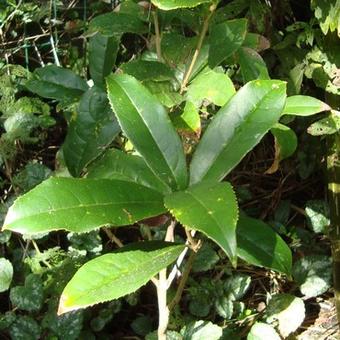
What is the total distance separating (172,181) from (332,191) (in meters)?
0.95

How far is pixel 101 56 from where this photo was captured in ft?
4.76

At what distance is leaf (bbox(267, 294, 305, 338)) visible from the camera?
Result: 5.94 feet

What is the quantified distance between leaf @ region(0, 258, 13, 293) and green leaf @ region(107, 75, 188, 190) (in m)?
0.87

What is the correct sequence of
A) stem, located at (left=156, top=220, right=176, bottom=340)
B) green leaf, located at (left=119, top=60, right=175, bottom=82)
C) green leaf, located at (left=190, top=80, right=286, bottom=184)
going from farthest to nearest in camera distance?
green leaf, located at (left=119, top=60, right=175, bottom=82)
stem, located at (left=156, top=220, right=176, bottom=340)
green leaf, located at (left=190, top=80, right=286, bottom=184)

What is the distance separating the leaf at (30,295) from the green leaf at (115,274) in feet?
2.54

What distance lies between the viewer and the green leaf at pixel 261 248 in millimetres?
1163

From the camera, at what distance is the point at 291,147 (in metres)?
1.35

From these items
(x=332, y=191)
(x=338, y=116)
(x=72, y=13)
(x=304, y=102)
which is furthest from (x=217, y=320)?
(x=72, y=13)

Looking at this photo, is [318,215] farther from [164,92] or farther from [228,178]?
[164,92]

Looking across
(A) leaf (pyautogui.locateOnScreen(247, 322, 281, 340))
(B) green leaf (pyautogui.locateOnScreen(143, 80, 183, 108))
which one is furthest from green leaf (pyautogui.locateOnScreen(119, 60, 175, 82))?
(A) leaf (pyautogui.locateOnScreen(247, 322, 281, 340))

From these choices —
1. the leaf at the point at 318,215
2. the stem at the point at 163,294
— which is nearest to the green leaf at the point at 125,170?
the stem at the point at 163,294

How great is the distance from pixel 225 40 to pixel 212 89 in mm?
107

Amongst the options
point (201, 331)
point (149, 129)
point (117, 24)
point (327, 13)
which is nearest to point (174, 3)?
point (149, 129)

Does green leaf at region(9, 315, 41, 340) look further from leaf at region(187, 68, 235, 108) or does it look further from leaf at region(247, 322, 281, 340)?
leaf at region(187, 68, 235, 108)
